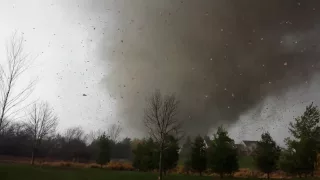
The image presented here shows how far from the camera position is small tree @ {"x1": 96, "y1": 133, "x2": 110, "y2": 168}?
132 ft

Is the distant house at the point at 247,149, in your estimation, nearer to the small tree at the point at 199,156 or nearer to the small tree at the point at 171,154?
the small tree at the point at 199,156

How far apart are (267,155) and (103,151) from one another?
24917mm

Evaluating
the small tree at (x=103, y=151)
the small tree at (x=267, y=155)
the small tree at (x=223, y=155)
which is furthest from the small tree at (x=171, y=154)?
the small tree at (x=103, y=151)

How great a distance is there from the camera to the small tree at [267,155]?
29.4 metres

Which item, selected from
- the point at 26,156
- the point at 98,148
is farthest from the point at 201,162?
the point at 26,156

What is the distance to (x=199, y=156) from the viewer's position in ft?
107

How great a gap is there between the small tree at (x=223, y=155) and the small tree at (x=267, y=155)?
9.18 feet

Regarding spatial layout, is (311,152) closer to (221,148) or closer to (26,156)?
(221,148)

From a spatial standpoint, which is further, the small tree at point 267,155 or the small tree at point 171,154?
the small tree at point 171,154

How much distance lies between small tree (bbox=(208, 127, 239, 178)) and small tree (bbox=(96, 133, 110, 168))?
18.0m

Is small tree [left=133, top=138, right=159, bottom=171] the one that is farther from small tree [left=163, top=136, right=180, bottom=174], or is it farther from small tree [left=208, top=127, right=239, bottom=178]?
small tree [left=208, top=127, right=239, bottom=178]

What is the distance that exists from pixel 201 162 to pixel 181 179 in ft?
22.4

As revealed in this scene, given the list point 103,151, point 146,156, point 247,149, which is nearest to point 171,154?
point 146,156

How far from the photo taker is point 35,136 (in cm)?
4241
